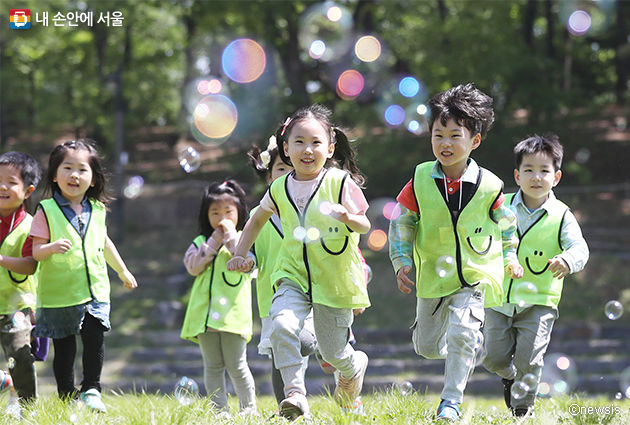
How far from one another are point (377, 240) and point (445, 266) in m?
10.7

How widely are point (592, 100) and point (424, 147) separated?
390 cm

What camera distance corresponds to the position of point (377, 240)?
47.1 feet

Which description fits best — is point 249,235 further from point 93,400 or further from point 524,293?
point 524,293

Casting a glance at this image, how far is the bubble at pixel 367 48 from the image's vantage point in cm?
1683

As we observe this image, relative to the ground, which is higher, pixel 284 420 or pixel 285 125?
pixel 285 125

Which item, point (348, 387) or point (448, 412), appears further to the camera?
point (348, 387)

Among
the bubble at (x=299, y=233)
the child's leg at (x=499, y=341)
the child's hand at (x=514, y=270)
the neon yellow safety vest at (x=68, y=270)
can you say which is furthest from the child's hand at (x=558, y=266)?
the neon yellow safety vest at (x=68, y=270)

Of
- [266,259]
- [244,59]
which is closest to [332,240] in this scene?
[266,259]

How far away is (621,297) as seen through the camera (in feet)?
39.0

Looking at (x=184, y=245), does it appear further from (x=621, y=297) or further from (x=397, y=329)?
(x=621, y=297)

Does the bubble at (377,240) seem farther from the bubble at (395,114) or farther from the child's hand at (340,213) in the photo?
the child's hand at (340,213)

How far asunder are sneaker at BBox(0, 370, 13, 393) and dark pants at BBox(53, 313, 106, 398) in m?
0.28

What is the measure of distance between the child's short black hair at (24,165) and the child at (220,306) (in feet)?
3.57

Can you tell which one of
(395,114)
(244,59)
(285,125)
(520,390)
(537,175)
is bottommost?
(520,390)
